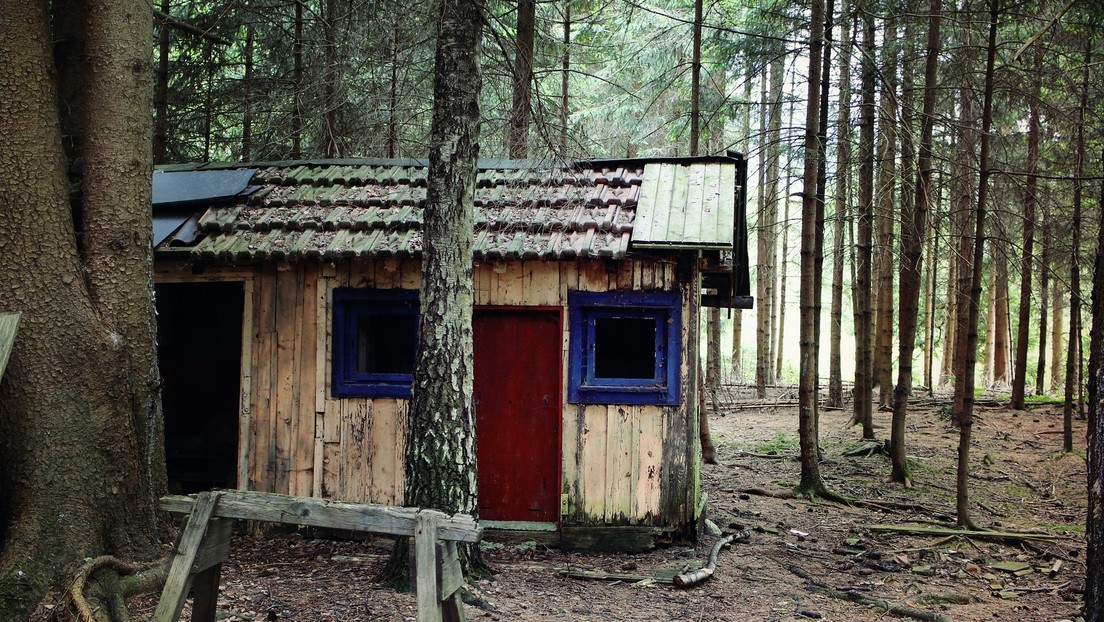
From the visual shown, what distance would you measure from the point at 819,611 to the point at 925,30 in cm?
1087

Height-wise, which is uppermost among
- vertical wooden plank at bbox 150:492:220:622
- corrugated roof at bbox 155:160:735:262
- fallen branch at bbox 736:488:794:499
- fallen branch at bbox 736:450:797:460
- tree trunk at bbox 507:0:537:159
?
tree trunk at bbox 507:0:537:159

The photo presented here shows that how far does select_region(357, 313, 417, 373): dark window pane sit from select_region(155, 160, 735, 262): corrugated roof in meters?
1.08

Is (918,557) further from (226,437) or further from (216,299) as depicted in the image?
(216,299)

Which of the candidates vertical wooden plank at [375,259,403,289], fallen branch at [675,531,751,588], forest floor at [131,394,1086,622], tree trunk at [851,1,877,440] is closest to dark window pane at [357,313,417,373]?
vertical wooden plank at [375,259,403,289]

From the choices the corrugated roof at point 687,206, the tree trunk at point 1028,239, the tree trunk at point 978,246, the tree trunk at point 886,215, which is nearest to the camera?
the corrugated roof at point 687,206

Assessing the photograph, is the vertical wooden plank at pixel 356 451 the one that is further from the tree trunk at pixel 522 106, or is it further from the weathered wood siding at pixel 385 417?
the tree trunk at pixel 522 106

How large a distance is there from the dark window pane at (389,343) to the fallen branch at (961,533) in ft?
18.5

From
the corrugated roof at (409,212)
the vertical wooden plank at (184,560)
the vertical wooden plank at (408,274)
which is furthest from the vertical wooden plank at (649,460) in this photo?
the vertical wooden plank at (184,560)

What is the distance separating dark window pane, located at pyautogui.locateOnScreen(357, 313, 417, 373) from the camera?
891 centimetres

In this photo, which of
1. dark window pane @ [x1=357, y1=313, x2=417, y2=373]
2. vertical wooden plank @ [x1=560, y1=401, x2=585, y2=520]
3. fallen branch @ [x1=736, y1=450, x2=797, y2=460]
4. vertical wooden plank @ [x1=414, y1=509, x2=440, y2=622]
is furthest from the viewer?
fallen branch @ [x1=736, y1=450, x2=797, y2=460]

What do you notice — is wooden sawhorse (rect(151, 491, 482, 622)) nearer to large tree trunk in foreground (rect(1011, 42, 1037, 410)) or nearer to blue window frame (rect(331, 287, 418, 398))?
blue window frame (rect(331, 287, 418, 398))

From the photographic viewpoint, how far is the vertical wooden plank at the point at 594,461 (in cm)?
798

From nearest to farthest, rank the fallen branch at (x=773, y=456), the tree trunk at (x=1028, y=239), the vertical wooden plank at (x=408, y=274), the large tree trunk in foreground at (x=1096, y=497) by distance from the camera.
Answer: the large tree trunk in foreground at (x=1096, y=497) < the vertical wooden plank at (x=408, y=274) < the tree trunk at (x=1028, y=239) < the fallen branch at (x=773, y=456)

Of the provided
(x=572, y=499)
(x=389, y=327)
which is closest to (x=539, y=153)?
(x=389, y=327)
